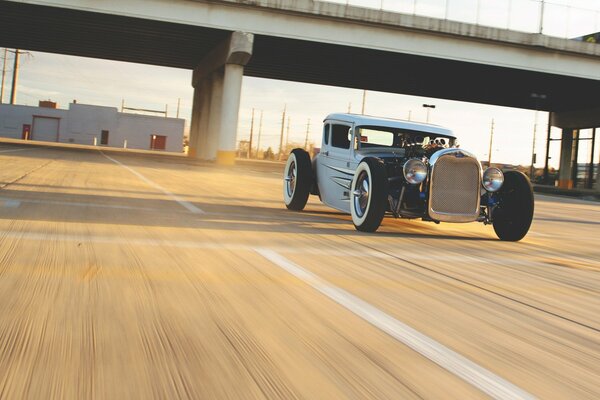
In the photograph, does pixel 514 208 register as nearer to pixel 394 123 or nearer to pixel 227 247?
pixel 394 123

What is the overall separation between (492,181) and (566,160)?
49.0 metres

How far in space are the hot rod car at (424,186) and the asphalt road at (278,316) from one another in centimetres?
92

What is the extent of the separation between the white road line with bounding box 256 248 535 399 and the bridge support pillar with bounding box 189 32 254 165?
30.3 metres

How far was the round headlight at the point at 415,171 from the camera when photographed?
7.68 metres

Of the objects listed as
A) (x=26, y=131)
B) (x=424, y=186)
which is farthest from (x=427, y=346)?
(x=26, y=131)

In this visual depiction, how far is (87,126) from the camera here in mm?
89562

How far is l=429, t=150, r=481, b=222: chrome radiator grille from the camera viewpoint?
7.75 meters

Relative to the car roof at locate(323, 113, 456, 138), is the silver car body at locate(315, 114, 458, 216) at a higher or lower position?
lower

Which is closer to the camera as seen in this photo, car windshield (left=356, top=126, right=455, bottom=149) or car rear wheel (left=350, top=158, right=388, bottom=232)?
car rear wheel (left=350, top=158, right=388, bottom=232)

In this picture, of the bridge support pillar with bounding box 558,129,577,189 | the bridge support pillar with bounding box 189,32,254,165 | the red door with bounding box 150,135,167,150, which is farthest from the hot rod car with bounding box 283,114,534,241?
the red door with bounding box 150,135,167,150

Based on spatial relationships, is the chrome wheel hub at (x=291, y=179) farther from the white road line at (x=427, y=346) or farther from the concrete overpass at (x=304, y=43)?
the concrete overpass at (x=304, y=43)

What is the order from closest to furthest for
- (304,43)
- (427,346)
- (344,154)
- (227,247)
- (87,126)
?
(427,346), (227,247), (344,154), (304,43), (87,126)

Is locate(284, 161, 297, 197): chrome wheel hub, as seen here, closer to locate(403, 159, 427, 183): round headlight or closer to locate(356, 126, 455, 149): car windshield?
locate(356, 126, 455, 149): car windshield

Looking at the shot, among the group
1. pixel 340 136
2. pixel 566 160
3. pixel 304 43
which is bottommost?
pixel 340 136
